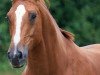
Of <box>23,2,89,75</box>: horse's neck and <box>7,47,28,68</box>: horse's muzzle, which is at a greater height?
<box>7,47,28,68</box>: horse's muzzle

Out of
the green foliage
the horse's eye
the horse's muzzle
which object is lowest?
the green foliage

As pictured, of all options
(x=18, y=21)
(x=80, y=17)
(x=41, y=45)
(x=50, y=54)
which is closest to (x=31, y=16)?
(x=18, y=21)

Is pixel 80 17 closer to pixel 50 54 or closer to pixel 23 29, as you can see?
pixel 50 54

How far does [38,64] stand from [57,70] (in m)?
0.26

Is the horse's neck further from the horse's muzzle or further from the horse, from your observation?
the horse's muzzle

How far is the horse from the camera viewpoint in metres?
5.56

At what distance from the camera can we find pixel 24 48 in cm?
559

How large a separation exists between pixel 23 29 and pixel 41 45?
48 centimetres

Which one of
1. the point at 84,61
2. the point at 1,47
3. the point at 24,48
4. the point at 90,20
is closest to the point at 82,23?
the point at 90,20

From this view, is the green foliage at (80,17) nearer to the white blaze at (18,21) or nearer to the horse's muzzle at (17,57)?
the white blaze at (18,21)

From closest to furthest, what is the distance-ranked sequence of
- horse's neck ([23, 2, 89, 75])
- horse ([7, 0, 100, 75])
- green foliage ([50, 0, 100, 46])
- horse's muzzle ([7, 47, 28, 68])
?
horse's muzzle ([7, 47, 28, 68]) < horse ([7, 0, 100, 75]) < horse's neck ([23, 2, 89, 75]) < green foliage ([50, 0, 100, 46])

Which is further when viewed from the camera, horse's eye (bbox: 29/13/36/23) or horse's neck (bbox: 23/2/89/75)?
horse's neck (bbox: 23/2/89/75)

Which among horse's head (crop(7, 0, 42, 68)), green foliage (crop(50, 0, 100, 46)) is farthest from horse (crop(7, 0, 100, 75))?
green foliage (crop(50, 0, 100, 46))

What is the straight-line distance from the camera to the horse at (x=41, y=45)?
5.56 m
